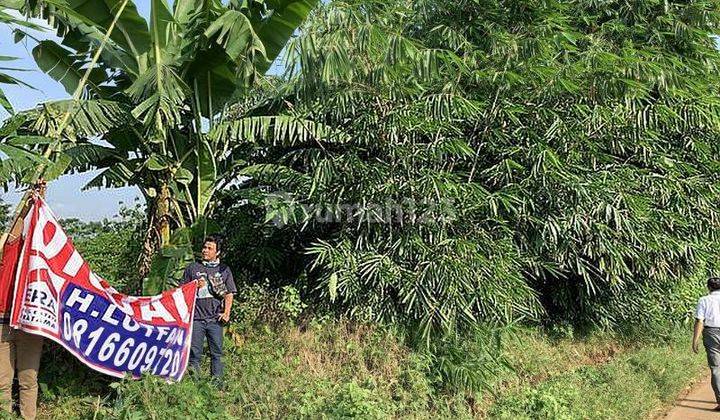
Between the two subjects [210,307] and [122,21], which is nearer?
[210,307]

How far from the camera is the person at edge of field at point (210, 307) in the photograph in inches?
199

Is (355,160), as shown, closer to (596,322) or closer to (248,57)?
(248,57)

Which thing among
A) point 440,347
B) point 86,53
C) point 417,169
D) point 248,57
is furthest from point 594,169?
point 86,53

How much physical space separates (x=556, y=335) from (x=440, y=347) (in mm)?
2578

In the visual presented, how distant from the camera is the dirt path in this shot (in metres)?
5.92

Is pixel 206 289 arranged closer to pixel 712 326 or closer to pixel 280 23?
pixel 280 23

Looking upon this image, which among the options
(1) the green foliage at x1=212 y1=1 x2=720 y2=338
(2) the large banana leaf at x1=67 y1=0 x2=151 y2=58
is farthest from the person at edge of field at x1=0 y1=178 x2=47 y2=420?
(1) the green foliage at x1=212 y1=1 x2=720 y2=338

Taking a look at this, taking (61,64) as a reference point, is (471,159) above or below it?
below

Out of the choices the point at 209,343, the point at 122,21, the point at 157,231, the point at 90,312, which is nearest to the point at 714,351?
the point at 209,343

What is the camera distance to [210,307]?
5.11 m

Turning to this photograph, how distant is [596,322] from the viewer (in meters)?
8.23

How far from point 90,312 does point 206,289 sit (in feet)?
3.25

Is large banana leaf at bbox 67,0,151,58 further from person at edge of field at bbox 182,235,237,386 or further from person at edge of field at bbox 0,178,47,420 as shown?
person at edge of field at bbox 182,235,237,386

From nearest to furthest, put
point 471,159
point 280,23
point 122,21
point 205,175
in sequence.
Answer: point 122,21 → point 280,23 → point 205,175 → point 471,159
